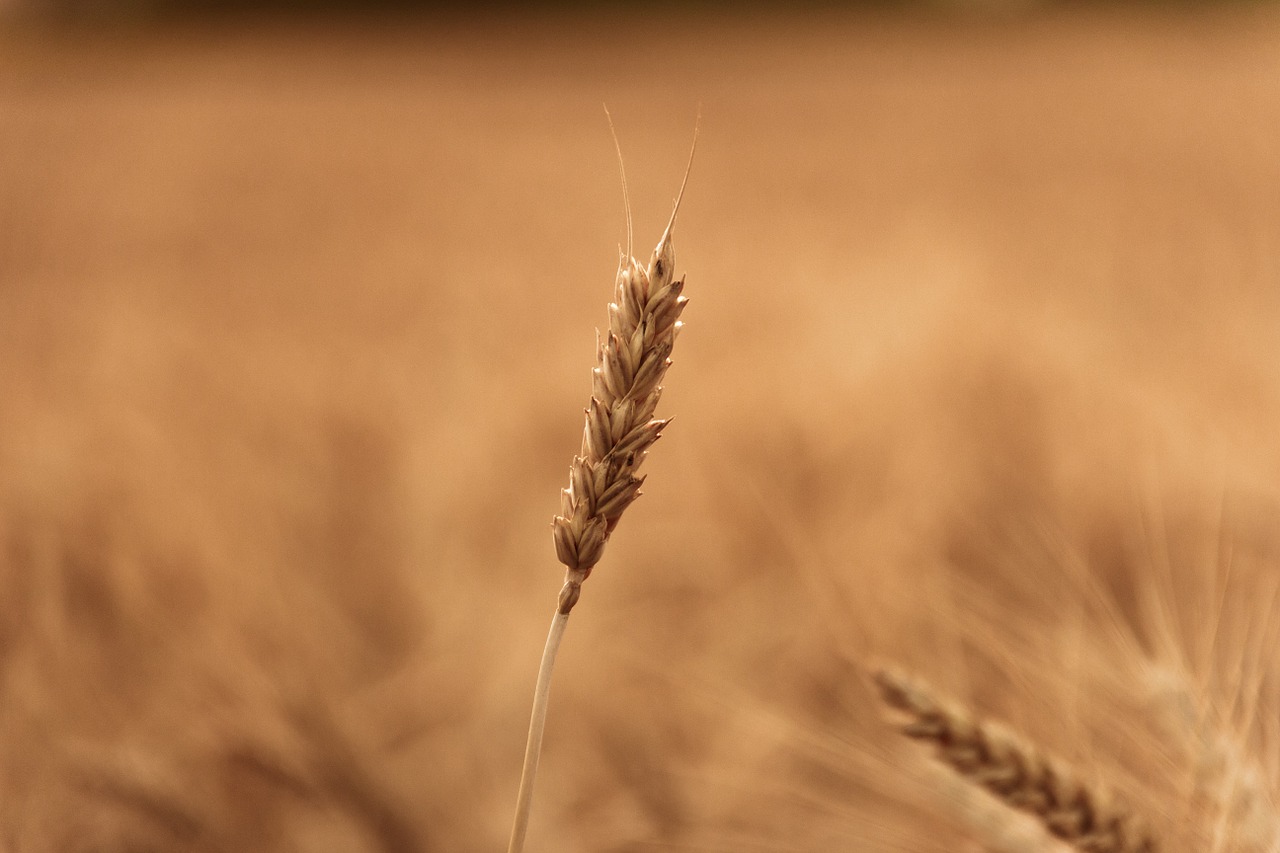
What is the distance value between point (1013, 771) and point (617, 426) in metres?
0.26

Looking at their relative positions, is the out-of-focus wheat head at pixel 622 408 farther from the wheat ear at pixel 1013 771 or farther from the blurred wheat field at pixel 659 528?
the blurred wheat field at pixel 659 528

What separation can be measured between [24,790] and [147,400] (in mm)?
964

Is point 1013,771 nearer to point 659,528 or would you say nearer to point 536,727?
point 536,727

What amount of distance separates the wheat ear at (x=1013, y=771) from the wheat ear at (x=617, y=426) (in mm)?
178

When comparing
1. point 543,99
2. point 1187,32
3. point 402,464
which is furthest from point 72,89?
point 1187,32

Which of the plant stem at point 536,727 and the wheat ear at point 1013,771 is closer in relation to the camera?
the plant stem at point 536,727

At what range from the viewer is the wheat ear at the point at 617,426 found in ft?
0.81

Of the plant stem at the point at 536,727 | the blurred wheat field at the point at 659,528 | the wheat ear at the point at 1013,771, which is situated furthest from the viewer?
the blurred wheat field at the point at 659,528

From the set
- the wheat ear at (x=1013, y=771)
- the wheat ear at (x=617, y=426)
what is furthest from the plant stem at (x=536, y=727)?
the wheat ear at (x=1013, y=771)

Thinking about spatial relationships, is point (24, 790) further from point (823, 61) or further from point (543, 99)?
point (823, 61)

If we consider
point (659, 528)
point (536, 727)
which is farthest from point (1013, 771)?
point (659, 528)

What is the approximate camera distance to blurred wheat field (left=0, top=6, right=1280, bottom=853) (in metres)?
0.56

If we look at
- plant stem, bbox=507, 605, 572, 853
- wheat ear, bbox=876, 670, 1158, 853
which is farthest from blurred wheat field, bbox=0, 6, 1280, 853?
plant stem, bbox=507, 605, 572, 853

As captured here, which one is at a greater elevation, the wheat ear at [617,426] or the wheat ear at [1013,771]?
the wheat ear at [617,426]
